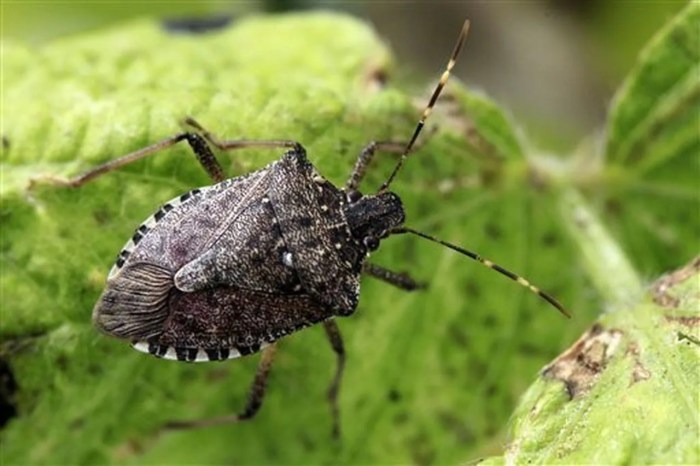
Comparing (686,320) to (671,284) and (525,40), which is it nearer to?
(671,284)

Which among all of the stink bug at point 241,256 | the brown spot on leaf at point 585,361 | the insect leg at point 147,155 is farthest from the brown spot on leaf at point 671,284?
the insect leg at point 147,155

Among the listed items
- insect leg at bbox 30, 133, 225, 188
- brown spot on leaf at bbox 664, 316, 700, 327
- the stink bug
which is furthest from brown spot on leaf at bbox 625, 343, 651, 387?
insect leg at bbox 30, 133, 225, 188

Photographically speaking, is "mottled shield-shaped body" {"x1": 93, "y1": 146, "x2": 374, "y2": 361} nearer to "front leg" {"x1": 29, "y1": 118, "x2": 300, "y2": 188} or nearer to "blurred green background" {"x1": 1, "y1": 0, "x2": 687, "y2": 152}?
"front leg" {"x1": 29, "y1": 118, "x2": 300, "y2": 188}

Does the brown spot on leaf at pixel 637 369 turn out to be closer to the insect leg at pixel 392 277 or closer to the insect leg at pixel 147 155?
the insect leg at pixel 392 277

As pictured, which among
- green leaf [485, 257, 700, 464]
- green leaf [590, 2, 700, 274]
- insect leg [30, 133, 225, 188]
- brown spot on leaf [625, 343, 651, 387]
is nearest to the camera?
green leaf [485, 257, 700, 464]

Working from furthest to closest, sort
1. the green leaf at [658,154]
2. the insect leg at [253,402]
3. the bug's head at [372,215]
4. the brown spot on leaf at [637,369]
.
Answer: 1. the green leaf at [658,154]
2. the insect leg at [253,402]
3. the bug's head at [372,215]
4. the brown spot on leaf at [637,369]

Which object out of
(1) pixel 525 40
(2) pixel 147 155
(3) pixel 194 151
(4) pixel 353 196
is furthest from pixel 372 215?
(1) pixel 525 40
